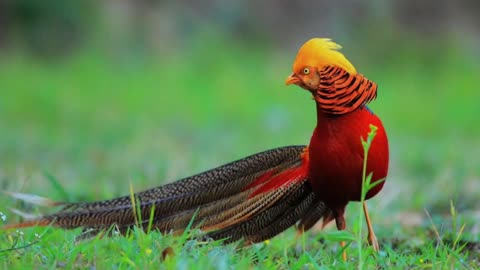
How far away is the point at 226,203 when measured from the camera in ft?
14.9

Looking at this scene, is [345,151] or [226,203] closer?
[345,151]

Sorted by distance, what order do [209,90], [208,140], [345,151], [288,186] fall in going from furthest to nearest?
1. [209,90]
2. [208,140]
3. [288,186]
4. [345,151]

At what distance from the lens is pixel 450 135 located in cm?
1091

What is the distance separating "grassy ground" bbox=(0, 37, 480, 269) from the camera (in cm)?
403

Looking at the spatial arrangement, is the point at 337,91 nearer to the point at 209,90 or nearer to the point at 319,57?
the point at 319,57

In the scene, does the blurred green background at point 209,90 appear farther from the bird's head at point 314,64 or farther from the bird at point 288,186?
the bird's head at point 314,64

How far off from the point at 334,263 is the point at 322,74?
0.82m

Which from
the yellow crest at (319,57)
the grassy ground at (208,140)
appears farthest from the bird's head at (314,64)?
the grassy ground at (208,140)

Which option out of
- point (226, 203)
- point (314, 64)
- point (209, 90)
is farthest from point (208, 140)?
point (314, 64)

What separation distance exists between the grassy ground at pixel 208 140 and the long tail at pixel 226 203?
152 mm

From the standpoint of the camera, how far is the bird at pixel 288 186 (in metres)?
4.20

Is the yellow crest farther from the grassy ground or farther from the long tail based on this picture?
the grassy ground

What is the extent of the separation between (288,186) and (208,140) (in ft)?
17.8

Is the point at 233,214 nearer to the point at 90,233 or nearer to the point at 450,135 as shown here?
the point at 90,233
